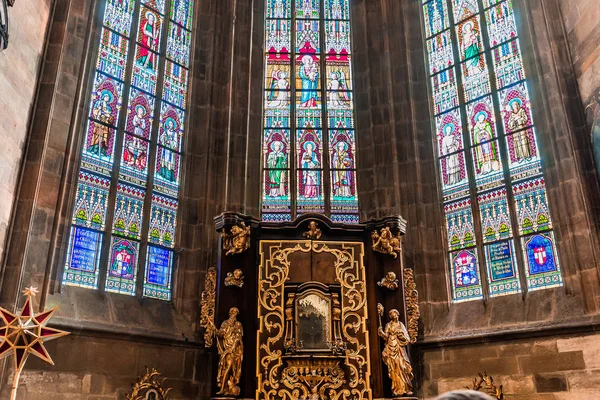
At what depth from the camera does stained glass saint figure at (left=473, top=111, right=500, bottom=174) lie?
10.2 meters

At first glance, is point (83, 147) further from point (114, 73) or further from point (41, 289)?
point (41, 289)

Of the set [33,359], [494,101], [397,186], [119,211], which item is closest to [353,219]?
[397,186]

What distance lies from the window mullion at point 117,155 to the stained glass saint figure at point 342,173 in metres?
3.90

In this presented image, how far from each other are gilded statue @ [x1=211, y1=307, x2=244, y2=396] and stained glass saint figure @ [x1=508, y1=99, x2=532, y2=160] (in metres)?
5.39

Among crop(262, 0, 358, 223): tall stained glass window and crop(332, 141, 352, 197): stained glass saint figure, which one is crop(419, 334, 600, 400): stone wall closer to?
crop(262, 0, 358, 223): tall stained glass window

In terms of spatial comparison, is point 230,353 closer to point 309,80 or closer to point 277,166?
point 277,166

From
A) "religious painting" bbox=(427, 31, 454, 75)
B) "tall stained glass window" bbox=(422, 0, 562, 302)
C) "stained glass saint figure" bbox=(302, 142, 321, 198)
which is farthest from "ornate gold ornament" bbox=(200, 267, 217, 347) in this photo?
"religious painting" bbox=(427, 31, 454, 75)

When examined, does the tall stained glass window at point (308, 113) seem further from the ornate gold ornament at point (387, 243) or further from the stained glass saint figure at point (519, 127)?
the stained glass saint figure at point (519, 127)

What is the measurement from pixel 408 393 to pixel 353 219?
3740 millimetres

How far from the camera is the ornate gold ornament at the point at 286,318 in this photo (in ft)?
26.1

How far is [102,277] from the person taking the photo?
897cm

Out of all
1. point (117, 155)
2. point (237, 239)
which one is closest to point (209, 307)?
point (237, 239)

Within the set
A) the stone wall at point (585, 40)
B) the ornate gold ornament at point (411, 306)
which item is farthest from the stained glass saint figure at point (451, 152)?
the stone wall at point (585, 40)

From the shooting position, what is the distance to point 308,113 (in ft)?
38.2
